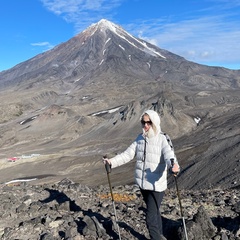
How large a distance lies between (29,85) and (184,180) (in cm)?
15849

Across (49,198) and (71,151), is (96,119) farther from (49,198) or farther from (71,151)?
(49,198)

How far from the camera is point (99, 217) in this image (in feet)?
24.2

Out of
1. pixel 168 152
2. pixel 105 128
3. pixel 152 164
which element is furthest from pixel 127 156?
pixel 105 128

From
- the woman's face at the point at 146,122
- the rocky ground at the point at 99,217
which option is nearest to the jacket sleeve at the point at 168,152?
the woman's face at the point at 146,122

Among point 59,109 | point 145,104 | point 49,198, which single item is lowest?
point 49,198

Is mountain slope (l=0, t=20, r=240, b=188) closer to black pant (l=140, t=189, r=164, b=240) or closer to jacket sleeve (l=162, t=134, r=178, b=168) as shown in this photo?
black pant (l=140, t=189, r=164, b=240)

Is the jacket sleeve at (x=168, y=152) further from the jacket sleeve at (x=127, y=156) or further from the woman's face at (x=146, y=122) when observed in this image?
the jacket sleeve at (x=127, y=156)

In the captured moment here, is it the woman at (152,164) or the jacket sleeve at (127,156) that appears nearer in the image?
the woman at (152,164)

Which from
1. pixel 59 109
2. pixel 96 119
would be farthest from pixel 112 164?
pixel 59 109

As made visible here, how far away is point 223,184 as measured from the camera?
20.1 metres

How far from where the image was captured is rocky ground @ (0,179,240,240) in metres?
6.00

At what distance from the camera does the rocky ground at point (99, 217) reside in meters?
6.00

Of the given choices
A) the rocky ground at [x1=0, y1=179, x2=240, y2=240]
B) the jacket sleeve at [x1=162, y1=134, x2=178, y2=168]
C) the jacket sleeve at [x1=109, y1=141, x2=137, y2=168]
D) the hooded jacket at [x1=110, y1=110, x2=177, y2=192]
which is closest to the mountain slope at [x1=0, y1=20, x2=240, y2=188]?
the rocky ground at [x1=0, y1=179, x2=240, y2=240]

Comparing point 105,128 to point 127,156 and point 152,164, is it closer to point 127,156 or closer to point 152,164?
point 127,156
